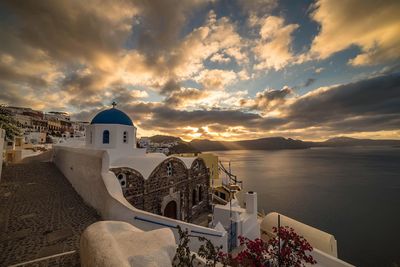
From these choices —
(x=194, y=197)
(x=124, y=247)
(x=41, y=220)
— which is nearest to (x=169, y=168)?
(x=194, y=197)

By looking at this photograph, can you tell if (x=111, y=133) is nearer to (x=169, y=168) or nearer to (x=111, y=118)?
(x=111, y=118)

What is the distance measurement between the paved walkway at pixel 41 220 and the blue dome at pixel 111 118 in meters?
5.05

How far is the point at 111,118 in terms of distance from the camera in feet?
47.7

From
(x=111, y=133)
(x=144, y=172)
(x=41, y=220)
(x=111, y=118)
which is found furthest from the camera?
(x=111, y=118)

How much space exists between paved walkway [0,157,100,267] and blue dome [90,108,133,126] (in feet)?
16.6

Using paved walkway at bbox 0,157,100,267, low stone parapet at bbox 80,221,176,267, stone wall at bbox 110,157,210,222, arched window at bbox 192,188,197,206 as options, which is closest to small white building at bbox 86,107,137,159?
stone wall at bbox 110,157,210,222

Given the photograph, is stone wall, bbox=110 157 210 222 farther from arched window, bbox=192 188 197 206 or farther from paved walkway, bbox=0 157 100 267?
paved walkway, bbox=0 157 100 267

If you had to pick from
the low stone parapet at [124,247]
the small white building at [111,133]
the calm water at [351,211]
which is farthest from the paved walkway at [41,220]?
the calm water at [351,211]

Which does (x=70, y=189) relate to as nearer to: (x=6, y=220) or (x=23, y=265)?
(x=6, y=220)

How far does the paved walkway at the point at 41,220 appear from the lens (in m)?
5.71

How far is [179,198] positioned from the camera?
50.1 ft

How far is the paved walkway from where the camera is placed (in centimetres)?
571

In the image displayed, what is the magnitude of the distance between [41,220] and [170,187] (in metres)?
7.86

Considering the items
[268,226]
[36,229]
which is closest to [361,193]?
[268,226]
